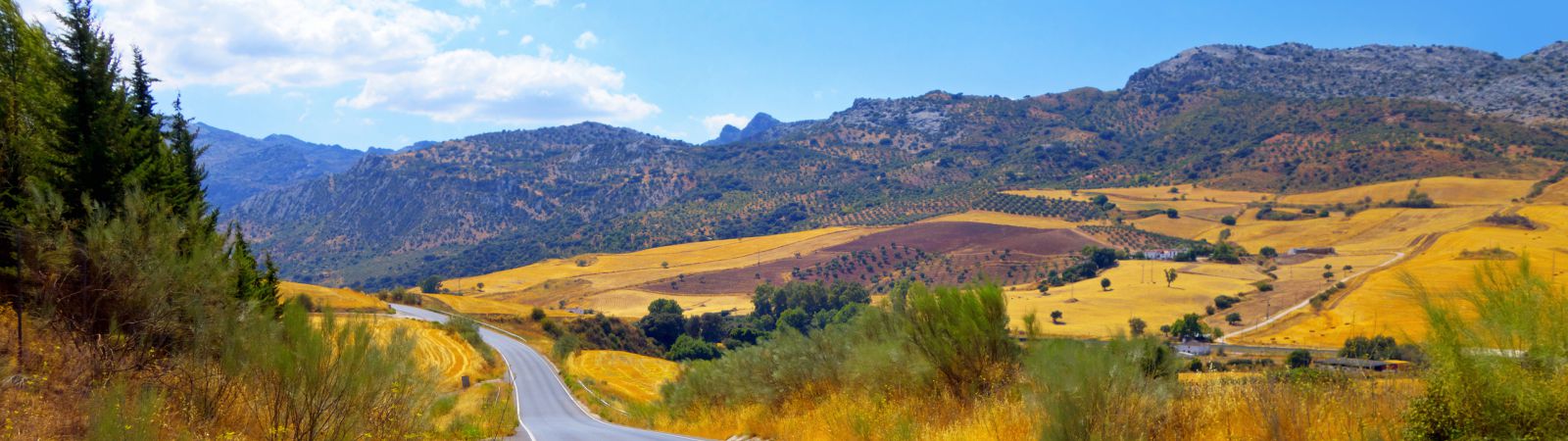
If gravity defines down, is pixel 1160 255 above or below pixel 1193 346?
above

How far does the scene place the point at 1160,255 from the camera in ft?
270

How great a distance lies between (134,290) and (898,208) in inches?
5077

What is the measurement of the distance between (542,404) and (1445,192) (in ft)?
356

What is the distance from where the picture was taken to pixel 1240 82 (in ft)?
635

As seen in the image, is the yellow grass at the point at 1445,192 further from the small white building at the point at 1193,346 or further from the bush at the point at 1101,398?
the bush at the point at 1101,398

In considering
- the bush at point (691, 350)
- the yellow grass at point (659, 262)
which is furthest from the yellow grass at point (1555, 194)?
the bush at point (691, 350)

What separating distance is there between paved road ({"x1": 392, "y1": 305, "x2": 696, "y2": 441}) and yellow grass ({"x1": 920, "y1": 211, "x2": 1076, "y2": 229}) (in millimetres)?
68027

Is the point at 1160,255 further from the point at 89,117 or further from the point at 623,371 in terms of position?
the point at 89,117

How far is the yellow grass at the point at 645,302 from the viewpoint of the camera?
81.2m

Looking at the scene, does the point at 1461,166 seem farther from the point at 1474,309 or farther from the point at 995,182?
the point at 1474,309

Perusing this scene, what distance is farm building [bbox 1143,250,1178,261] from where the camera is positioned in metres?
80.2

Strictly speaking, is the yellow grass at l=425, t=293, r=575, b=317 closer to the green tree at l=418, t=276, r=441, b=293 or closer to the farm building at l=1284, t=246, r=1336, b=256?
the green tree at l=418, t=276, r=441, b=293

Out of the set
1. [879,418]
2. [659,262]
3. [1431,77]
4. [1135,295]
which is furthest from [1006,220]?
[1431,77]

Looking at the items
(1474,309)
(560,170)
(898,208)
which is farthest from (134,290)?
(560,170)
